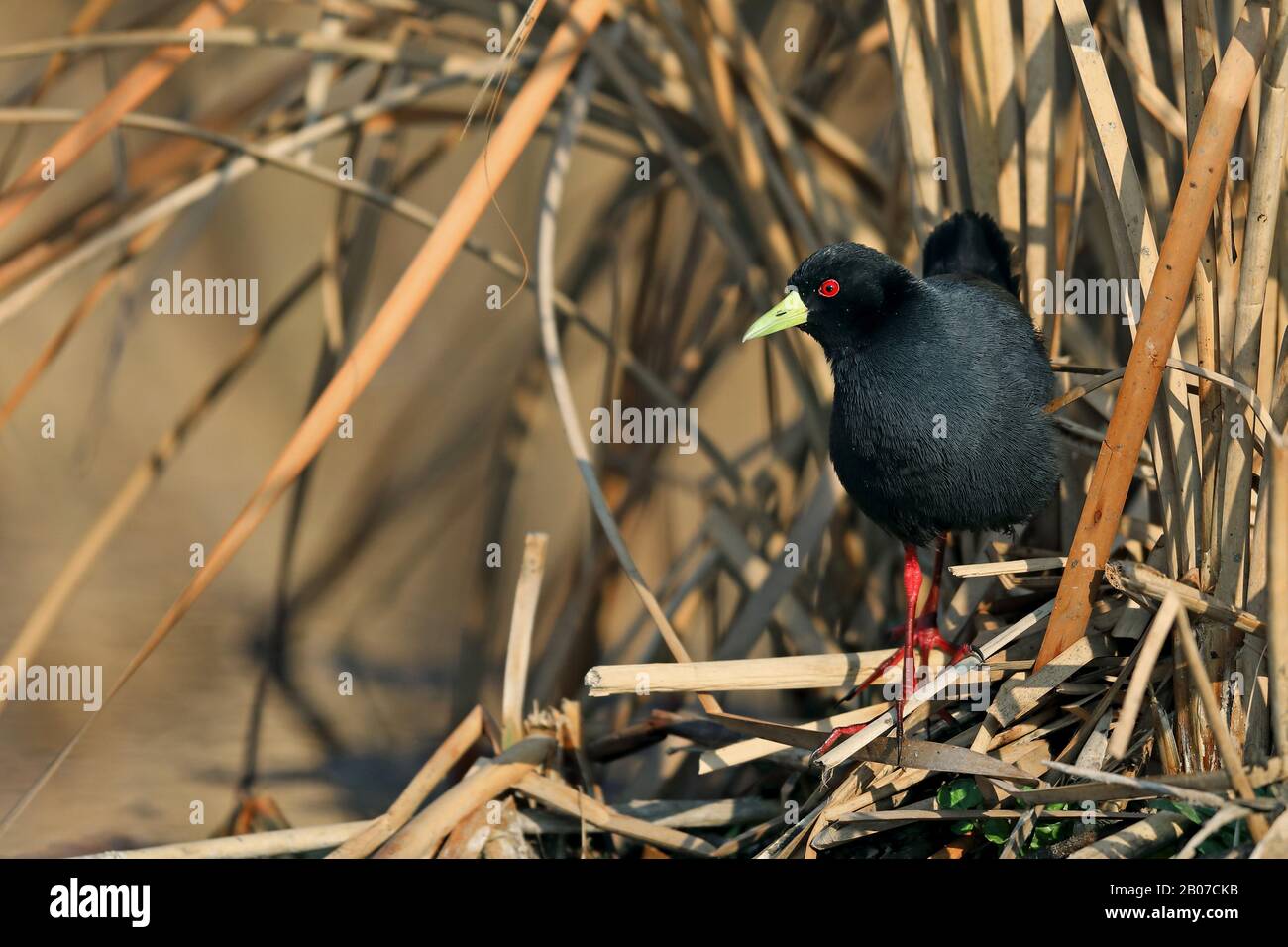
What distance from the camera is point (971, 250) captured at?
2277 mm

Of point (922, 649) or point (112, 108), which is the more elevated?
point (112, 108)

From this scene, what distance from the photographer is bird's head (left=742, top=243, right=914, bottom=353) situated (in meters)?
2.10

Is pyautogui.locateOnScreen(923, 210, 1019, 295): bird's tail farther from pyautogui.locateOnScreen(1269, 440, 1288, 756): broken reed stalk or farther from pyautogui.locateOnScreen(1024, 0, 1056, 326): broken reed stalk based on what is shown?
pyautogui.locateOnScreen(1269, 440, 1288, 756): broken reed stalk

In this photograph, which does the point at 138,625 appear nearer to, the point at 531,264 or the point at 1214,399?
the point at 531,264

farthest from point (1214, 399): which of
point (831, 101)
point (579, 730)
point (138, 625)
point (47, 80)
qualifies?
point (138, 625)

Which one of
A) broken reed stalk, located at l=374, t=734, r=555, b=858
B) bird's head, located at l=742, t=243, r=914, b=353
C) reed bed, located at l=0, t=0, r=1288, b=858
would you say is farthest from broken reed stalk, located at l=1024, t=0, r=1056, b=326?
broken reed stalk, located at l=374, t=734, r=555, b=858

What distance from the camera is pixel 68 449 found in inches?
141

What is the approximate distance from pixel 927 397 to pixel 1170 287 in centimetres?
51

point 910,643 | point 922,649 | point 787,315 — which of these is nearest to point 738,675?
point 910,643

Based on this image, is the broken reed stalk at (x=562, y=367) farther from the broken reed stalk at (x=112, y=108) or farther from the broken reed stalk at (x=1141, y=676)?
the broken reed stalk at (x=1141, y=676)

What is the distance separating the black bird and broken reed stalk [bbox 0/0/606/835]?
0.49 meters

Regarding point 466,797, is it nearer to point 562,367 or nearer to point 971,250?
point 562,367

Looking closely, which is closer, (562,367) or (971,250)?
(971,250)
